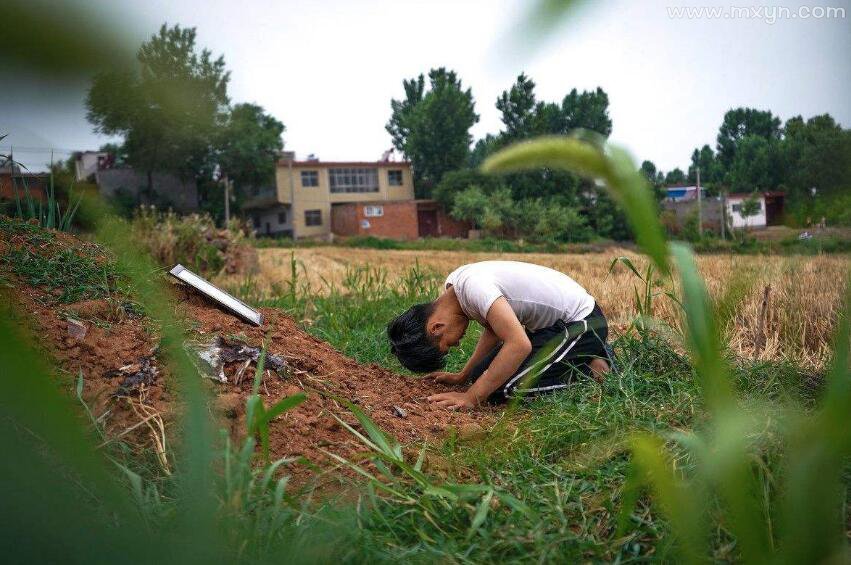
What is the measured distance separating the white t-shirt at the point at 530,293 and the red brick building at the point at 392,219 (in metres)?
31.5

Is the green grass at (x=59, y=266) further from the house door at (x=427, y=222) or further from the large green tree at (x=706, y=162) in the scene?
the house door at (x=427, y=222)

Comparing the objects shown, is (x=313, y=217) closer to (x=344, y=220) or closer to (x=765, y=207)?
(x=344, y=220)

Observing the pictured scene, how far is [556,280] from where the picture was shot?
137 inches

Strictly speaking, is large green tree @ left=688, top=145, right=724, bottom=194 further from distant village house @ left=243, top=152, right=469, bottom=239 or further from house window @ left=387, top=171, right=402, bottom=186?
house window @ left=387, top=171, right=402, bottom=186

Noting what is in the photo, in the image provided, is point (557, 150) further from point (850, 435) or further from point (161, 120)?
point (850, 435)

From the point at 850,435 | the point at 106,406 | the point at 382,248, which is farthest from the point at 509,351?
the point at 382,248

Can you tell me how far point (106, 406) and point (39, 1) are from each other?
1.84 meters

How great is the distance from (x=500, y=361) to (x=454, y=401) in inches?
10.7

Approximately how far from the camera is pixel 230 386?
2299mm

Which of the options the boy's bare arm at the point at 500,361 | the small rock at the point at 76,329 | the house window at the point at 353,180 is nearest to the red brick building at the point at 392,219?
the house window at the point at 353,180

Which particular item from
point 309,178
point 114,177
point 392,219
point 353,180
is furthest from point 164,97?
point 353,180

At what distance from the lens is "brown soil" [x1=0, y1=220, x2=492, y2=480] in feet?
6.18

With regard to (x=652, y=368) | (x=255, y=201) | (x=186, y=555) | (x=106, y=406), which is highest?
(x=255, y=201)

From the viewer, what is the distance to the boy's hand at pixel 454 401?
9.52 ft
